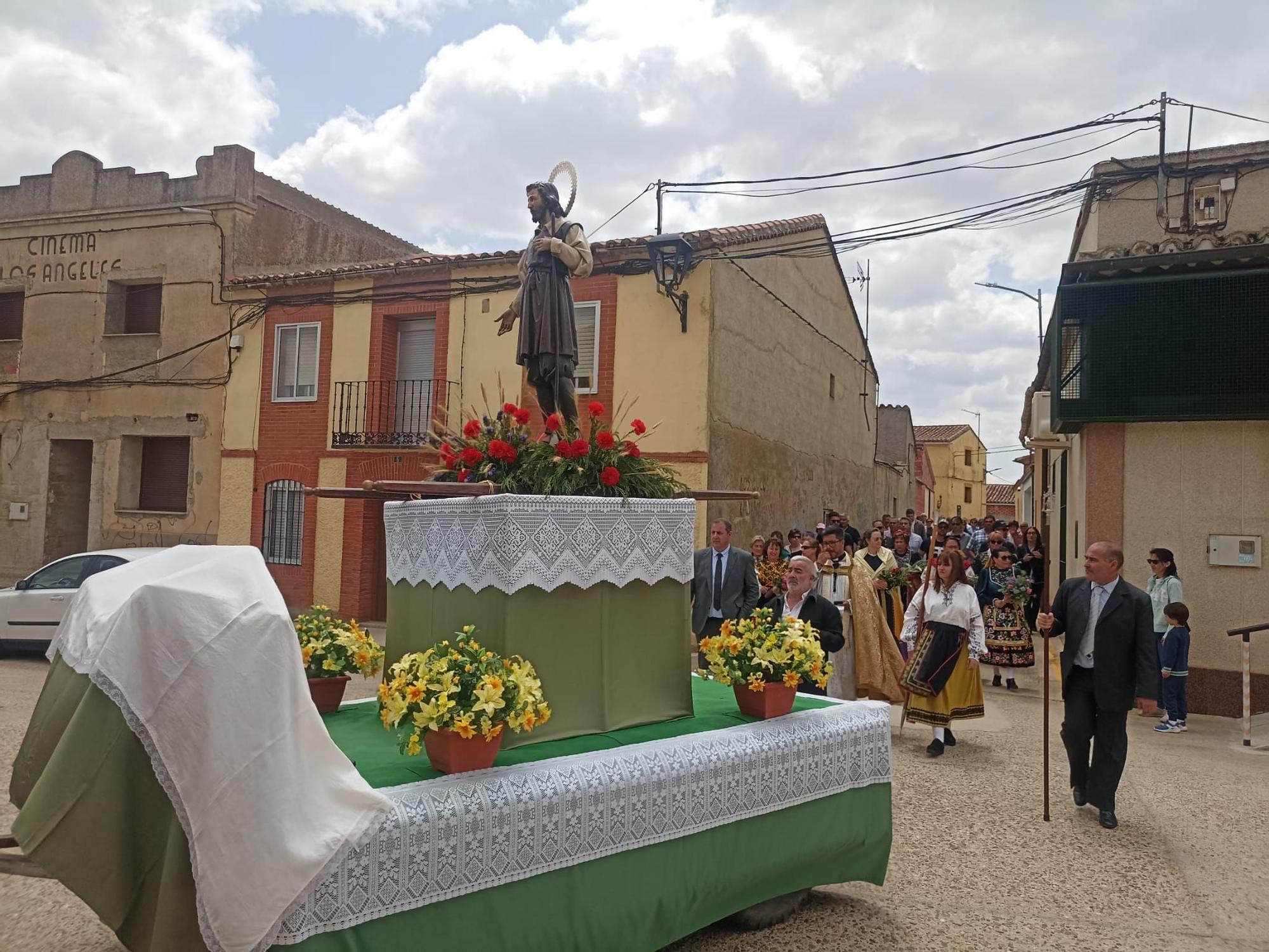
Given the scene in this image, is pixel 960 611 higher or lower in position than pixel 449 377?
lower

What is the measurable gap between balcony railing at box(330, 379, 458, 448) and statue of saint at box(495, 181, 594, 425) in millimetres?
10882

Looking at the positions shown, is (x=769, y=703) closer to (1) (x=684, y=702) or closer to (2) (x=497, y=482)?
(1) (x=684, y=702)

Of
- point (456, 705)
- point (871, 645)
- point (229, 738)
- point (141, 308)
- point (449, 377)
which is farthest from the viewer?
point (141, 308)

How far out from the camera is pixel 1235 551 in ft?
32.3

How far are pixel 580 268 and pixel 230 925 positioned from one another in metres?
3.68

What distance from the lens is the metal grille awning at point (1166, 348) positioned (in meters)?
9.74

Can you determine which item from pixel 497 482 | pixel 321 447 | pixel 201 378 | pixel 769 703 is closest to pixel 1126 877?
pixel 769 703

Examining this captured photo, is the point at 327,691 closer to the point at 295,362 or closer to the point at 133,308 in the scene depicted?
the point at 295,362

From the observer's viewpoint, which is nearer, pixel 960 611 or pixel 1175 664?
pixel 960 611

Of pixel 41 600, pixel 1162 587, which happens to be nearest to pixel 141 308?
pixel 41 600

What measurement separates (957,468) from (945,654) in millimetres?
54492

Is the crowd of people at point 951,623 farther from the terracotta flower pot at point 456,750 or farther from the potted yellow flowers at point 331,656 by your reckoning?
the terracotta flower pot at point 456,750

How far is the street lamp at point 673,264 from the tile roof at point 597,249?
8.8 inches

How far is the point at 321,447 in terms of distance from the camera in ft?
55.0
